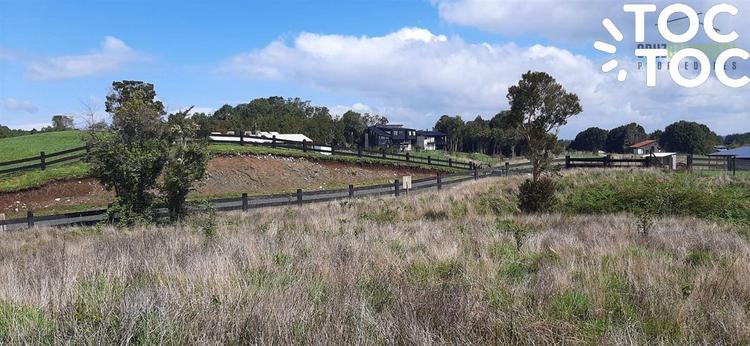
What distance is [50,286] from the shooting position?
18.5 ft

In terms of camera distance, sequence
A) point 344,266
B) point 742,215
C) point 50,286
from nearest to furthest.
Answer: point 50,286, point 344,266, point 742,215

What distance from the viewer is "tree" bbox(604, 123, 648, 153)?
143 metres

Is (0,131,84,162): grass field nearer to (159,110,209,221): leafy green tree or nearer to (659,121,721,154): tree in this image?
(159,110,209,221): leafy green tree

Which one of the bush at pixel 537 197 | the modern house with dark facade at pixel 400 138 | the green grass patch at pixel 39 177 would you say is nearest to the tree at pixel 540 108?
the bush at pixel 537 197

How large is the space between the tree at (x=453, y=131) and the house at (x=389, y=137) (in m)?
9.62

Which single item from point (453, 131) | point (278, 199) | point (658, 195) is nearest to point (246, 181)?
point (278, 199)

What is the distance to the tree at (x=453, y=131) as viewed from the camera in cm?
12788

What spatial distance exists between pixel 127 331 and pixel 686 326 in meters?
4.44

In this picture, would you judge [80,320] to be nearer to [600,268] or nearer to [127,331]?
[127,331]

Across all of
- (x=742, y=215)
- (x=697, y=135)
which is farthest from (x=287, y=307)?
(x=697, y=135)

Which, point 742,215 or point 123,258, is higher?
point 123,258

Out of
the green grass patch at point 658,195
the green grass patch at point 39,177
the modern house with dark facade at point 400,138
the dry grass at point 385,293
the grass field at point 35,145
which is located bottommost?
the green grass patch at point 658,195

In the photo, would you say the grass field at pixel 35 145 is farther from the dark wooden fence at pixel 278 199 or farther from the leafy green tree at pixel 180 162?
the leafy green tree at pixel 180 162

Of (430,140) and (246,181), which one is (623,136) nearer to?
(430,140)
